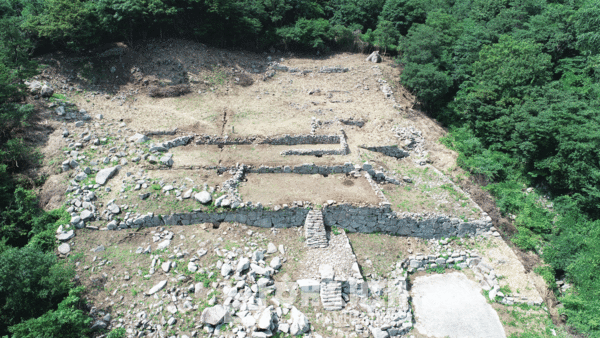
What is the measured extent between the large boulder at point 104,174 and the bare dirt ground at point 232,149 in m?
0.44

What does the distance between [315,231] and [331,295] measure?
3.28 m

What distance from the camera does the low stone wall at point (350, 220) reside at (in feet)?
54.9

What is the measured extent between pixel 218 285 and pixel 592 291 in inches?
659

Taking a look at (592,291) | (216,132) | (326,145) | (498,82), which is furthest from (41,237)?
(498,82)

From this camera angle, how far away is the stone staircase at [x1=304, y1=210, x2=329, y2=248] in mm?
16906

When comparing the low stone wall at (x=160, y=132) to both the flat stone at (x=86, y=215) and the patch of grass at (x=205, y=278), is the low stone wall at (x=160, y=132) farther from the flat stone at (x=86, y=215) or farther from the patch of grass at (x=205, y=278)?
the patch of grass at (x=205, y=278)

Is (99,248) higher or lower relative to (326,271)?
lower

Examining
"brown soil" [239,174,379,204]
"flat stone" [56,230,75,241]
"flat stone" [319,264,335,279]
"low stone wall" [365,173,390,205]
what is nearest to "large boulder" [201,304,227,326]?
"flat stone" [319,264,335,279]

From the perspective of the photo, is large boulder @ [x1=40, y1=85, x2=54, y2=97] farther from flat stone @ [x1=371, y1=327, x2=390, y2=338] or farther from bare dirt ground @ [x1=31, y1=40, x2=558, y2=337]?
flat stone @ [x1=371, y1=327, x2=390, y2=338]

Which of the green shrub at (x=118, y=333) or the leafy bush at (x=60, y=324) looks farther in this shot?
the green shrub at (x=118, y=333)

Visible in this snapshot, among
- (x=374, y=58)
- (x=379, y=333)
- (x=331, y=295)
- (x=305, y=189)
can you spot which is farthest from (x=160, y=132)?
(x=374, y=58)

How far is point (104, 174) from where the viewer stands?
17.9 metres

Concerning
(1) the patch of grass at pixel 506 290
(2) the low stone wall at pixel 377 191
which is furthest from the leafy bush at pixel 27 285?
(1) the patch of grass at pixel 506 290

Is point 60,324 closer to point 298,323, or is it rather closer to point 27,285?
point 27,285
